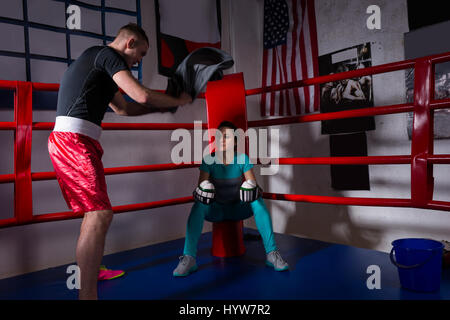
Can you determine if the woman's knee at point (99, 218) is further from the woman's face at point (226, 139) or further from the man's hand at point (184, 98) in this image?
the woman's face at point (226, 139)

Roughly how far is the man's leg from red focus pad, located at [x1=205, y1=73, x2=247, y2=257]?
92 cm

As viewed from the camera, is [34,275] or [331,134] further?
[331,134]

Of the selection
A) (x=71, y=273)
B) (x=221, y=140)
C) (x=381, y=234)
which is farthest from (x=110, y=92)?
(x=381, y=234)

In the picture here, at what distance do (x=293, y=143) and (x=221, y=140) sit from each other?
882 mm

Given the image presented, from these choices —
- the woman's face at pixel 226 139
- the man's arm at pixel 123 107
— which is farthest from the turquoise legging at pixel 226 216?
the man's arm at pixel 123 107

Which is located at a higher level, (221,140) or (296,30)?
(296,30)

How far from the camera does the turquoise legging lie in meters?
1.80

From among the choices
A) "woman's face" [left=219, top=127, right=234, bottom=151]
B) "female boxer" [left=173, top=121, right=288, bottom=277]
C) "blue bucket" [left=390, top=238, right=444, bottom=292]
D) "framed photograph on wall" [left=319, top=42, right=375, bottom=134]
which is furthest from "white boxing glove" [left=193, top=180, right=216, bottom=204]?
"framed photograph on wall" [left=319, top=42, right=375, bottom=134]

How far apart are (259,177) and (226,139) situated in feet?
3.43

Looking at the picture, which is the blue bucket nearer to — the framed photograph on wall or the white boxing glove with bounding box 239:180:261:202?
the white boxing glove with bounding box 239:180:261:202

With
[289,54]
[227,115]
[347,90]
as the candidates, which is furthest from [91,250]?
[289,54]
